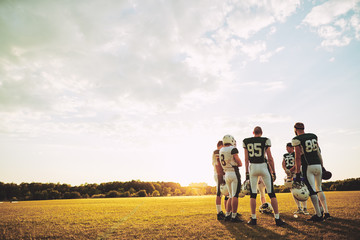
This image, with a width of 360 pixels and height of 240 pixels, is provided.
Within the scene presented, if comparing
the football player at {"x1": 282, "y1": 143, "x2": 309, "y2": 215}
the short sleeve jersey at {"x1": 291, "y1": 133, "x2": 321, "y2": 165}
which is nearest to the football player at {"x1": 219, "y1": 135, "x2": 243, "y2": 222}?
the short sleeve jersey at {"x1": 291, "y1": 133, "x2": 321, "y2": 165}

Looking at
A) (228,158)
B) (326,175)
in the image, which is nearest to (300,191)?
(326,175)

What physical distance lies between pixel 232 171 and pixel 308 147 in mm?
2734

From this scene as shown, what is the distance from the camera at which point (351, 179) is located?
4234 cm

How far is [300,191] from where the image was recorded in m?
8.00

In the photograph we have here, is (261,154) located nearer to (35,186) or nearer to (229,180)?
(229,180)

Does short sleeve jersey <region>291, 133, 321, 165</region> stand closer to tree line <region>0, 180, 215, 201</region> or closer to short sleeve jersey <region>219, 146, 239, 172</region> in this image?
short sleeve jersey <region>219, 146, 239, 172</region>

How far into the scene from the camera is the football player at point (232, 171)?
7.86 metres

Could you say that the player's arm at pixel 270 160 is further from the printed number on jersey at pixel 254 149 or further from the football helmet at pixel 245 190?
the football helmet at pixel 245 190

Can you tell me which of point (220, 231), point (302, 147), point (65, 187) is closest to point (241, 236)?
point (220, 231)

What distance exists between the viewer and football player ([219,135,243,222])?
786 cm

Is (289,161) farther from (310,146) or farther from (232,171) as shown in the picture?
(232,171)

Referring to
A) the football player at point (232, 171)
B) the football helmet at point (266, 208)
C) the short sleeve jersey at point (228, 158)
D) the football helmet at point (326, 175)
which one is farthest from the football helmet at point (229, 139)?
the football helmet at point (266, 208)

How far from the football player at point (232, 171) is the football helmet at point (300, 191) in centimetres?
217

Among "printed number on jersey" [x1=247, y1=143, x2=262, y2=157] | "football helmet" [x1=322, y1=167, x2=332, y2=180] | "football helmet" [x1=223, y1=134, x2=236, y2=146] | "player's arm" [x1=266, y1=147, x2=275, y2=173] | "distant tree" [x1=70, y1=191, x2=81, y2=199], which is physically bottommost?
"distant tree" [x1=70, y1=191, x2=81, y2=199]
